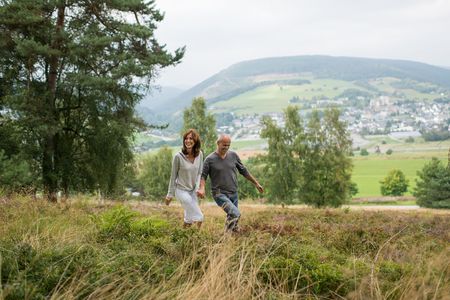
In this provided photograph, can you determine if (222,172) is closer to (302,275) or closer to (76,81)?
(302,275)

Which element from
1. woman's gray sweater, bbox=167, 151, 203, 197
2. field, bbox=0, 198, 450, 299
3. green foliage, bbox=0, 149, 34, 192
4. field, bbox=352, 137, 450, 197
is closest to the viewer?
field, bbox=0, 198, 450, 299

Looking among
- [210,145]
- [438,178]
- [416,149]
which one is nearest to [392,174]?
[438,178]

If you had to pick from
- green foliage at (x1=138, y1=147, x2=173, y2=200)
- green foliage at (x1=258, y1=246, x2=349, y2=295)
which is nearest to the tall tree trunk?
green foliage at (x1=258, y1=246, x2=349, y2=295)

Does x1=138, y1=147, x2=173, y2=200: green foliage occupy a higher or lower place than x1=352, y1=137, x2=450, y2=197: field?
higher

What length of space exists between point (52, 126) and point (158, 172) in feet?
178

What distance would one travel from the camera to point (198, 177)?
8.64m

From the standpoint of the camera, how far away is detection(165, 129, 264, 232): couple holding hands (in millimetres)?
8391

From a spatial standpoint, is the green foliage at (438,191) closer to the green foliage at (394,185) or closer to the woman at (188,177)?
the green foliage at (394,185)

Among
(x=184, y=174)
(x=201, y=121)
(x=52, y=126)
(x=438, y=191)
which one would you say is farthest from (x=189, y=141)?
(x=438, y=191)

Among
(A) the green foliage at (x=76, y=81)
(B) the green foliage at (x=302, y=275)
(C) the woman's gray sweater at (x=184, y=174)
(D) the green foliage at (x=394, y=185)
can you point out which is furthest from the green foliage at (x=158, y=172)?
(B) the green foliage at (x=302, y=275)

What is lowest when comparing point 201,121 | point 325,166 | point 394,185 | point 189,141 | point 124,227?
point 394,185

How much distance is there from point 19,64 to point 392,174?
102 meters

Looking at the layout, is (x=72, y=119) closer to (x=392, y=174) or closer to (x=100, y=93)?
(x=100, y=93)

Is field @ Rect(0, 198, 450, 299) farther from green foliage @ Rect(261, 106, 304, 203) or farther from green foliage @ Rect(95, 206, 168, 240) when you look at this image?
green foliage @ Rect(261, 106, 304, 203)
